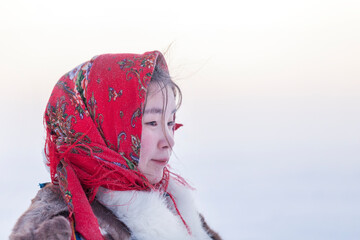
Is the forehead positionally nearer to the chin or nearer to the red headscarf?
the red headscarf

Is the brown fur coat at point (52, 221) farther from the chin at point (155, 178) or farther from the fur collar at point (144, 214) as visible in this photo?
the chin at point (155, 178)

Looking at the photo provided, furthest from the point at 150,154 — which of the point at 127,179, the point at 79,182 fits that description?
the point at 79,182

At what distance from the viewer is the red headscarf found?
1332 millimetres

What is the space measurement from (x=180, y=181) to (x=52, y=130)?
17.8 inches

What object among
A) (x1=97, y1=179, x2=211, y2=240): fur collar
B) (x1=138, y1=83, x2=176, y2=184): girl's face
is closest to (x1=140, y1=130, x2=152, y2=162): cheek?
(x1=138, y1=83, x2=176, y2=184): girl's face

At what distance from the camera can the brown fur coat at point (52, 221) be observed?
3.93 ft

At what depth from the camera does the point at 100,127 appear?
1352 mm

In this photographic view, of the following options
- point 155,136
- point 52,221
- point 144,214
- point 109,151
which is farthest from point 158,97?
point 52,221

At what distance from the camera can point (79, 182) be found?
132 cm

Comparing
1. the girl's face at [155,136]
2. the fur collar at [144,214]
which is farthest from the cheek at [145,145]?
the fur collar at [144,214]

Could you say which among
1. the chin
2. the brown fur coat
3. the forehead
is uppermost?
the forehead

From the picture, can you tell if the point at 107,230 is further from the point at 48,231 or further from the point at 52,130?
the point at 52,130

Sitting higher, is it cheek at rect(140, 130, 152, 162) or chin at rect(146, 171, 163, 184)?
cheek at rect(140, 130, 152, 162)

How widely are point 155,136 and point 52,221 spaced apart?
36 centimetres
